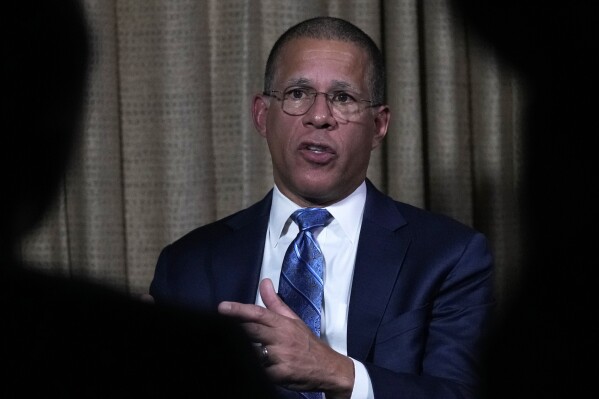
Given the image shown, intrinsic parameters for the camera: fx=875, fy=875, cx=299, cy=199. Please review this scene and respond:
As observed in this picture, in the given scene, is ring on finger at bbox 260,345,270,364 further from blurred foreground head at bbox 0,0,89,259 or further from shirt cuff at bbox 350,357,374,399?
blurred foreground head at bbox 0,0,89,259

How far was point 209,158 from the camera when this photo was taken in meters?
1.73

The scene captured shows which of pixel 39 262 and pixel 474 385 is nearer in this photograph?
pixel 474 385

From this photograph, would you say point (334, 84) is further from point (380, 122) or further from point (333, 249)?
point (333, 249)

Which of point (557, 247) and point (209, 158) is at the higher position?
point (209, 158)

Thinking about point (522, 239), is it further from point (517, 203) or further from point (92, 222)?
point (92, 222)

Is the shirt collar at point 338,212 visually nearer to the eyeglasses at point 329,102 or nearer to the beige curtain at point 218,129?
the eyeglasses at point 329,102

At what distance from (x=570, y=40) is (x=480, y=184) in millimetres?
329

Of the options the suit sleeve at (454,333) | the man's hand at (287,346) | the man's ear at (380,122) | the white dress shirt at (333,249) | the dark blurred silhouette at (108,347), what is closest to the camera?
the dark blurred silhouette at (108,347)

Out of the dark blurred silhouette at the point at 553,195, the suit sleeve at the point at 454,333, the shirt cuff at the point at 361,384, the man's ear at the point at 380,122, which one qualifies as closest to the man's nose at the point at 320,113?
the man's ear at the point at 380,122

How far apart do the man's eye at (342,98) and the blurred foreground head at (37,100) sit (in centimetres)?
60

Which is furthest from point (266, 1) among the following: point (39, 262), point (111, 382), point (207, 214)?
point (111, 382)

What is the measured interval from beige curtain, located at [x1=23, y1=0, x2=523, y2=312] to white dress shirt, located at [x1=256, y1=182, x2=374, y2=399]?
1.17 ft

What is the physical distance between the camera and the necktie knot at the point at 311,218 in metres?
1.32

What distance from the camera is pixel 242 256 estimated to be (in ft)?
4.46
